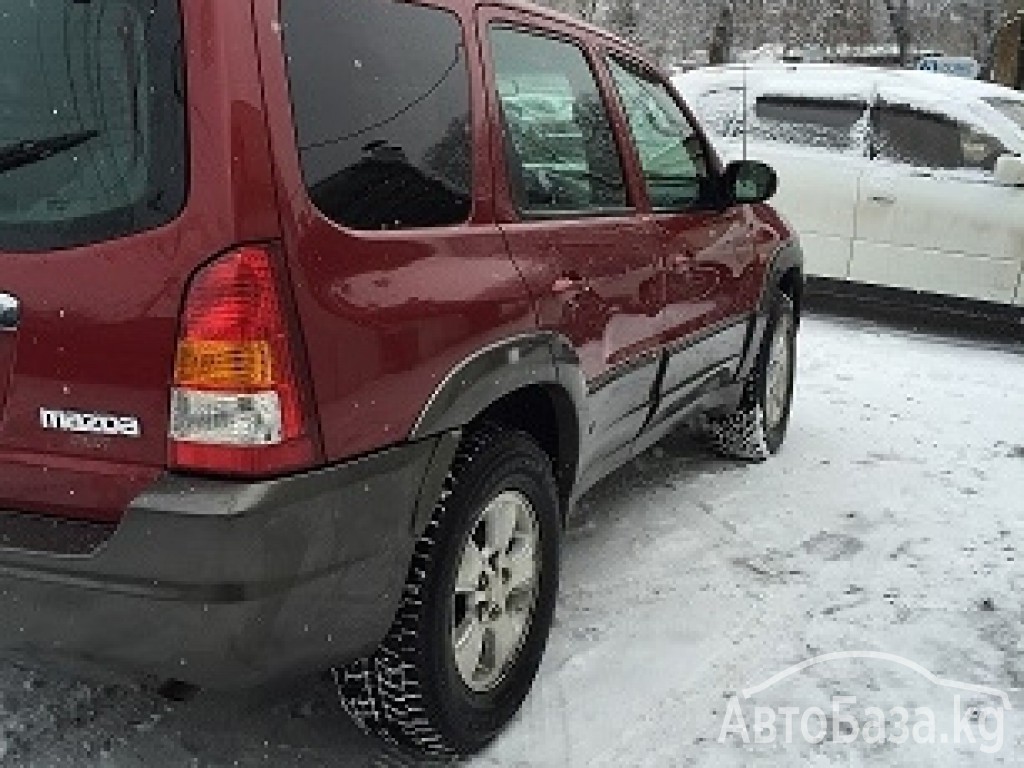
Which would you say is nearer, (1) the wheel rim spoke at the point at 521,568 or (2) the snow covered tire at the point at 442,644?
(2) the snow covered tire at the point at 442,644

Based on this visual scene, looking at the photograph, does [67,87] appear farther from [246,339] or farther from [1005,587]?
[1005,587]

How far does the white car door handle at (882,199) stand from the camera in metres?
8.81

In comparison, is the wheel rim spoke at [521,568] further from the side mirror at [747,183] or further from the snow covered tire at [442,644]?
the side mirror at [747,183]

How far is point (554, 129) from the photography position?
3.37m

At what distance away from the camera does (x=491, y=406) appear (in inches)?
113

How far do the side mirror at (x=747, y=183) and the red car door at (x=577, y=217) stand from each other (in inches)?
34.3

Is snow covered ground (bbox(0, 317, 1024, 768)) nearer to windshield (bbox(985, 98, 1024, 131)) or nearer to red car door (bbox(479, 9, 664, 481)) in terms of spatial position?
red car door (bbox(479, 9, 664, 481))

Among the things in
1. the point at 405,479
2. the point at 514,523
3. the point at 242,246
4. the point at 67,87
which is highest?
the point at 67,87

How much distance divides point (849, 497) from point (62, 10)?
12.6 feet

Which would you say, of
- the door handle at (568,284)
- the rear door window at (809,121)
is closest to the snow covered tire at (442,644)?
the door handle at (568,284)

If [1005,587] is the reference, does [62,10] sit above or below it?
above

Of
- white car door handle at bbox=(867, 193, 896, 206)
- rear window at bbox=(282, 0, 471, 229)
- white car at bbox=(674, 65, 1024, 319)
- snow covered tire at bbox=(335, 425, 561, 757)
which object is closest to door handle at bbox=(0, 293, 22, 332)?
rear window at bbox=(282, 0, 471, 229)

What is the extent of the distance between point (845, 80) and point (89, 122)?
791 centimetres

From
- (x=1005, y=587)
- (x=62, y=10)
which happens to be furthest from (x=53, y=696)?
(x=1005, y=587)
